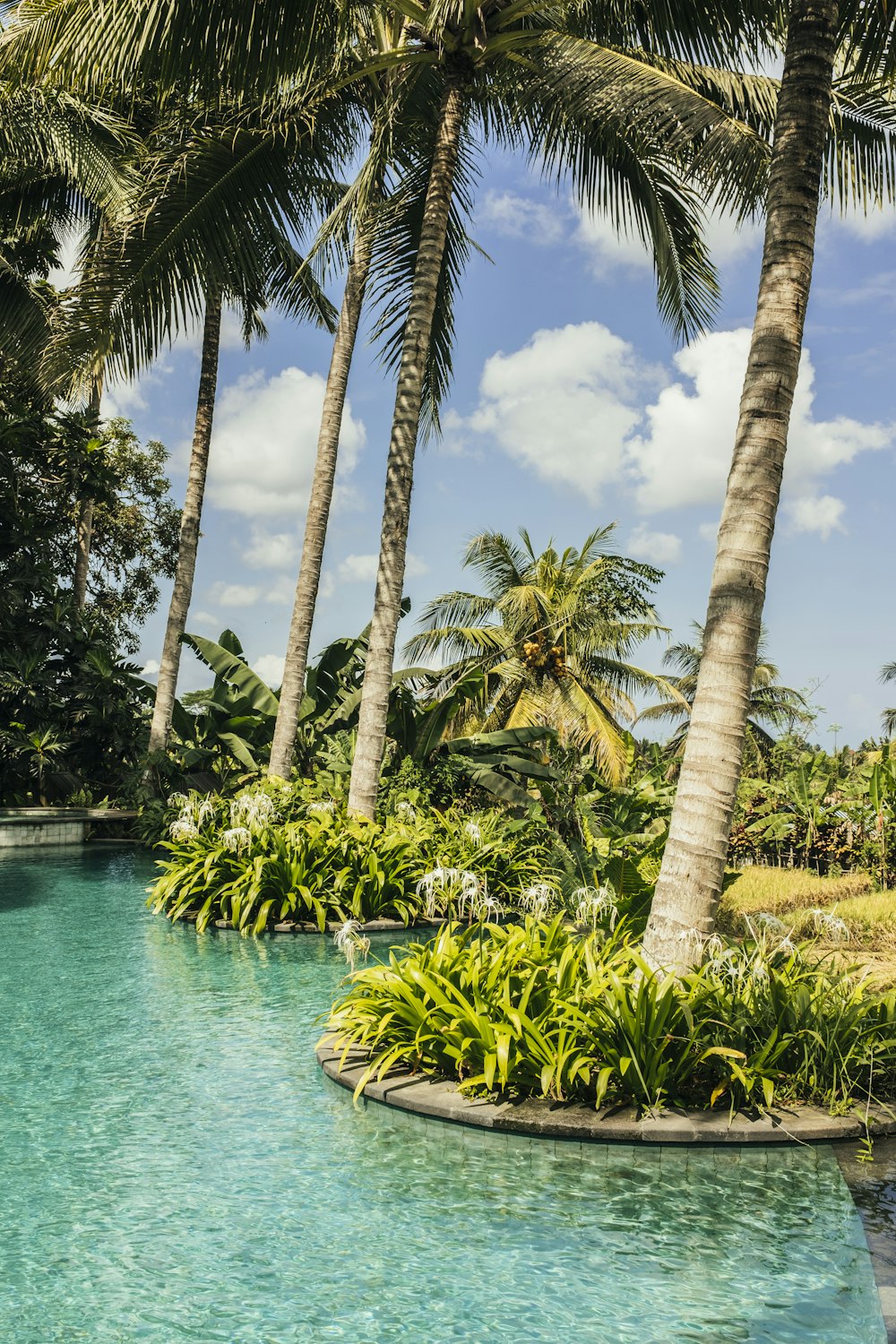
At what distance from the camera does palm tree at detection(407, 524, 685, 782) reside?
19.2 m

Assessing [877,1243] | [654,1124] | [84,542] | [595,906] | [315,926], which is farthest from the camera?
[84,542]

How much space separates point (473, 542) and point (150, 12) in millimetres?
15422

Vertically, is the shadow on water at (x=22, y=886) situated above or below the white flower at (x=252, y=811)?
below

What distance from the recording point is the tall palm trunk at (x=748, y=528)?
5270 mm

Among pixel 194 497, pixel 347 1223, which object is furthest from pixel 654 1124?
pixel 194 497

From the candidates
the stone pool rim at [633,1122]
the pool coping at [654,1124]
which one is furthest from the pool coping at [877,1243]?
the stone pool rim at [633,1122]

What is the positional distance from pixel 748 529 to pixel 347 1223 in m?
3.73

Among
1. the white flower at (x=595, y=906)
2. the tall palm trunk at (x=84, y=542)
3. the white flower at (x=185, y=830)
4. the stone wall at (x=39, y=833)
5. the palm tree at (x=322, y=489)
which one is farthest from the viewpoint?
the tall palm trunk at (x=84, y=542)

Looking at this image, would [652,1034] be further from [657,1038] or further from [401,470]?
[401,470]

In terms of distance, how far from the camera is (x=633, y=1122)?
15.1 feet

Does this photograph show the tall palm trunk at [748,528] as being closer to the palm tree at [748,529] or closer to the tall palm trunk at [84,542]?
the palm tree at [748,529]

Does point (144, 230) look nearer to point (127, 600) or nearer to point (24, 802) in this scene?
point (24, 802)

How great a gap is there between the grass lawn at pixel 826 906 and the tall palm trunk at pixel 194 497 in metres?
9.06

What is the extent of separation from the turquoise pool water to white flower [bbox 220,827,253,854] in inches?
135
